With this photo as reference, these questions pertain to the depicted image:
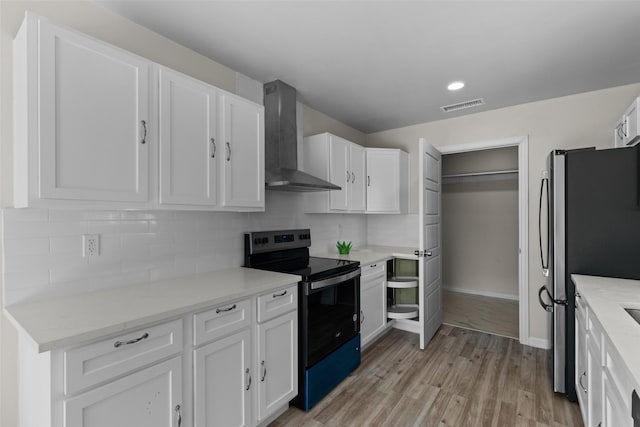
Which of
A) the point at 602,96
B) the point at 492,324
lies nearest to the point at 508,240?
the point at 492,324

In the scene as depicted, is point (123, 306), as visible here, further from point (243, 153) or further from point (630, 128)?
point (630, 128)

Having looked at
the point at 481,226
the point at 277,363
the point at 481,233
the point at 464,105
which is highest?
the point at 464,105

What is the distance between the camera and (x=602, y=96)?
287 centimetres

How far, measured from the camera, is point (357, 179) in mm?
3564

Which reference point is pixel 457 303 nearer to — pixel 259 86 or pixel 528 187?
pixel 528 187

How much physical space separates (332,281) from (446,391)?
1.26 metres

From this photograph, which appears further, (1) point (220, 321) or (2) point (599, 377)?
(1) point (220, 321)

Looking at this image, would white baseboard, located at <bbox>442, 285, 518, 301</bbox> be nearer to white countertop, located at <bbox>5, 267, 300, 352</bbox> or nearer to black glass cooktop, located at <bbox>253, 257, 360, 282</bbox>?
black glass cooktop, located at <bbox>253, 257, 360, 282</bbox>

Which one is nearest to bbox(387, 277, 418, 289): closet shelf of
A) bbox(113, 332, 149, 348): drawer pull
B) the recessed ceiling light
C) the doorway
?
the doorway

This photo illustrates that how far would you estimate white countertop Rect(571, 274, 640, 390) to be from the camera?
3.43ft

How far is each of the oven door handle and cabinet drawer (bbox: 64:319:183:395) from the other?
0.98 meters

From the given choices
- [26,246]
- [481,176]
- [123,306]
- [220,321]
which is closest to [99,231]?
[26,246]

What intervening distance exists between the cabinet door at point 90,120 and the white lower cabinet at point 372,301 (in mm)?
2104

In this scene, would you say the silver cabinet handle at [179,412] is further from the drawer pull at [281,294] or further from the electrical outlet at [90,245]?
the electrical outlet at [90,245]
